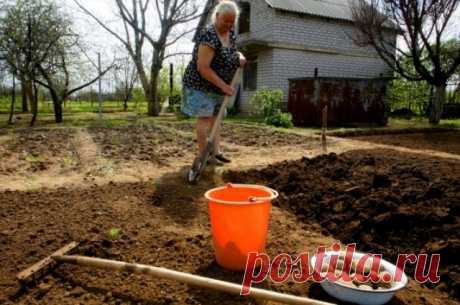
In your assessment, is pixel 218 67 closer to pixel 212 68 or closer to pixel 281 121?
pixel 212 68

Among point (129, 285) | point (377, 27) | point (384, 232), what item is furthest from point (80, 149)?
point (377, 27)

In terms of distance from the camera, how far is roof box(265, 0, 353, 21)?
13250 mm

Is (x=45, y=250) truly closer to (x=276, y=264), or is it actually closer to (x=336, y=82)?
(x=276, y=264)

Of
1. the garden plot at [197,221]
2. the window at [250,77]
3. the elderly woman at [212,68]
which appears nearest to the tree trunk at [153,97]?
the window at [250,77]

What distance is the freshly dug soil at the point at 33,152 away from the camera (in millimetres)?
4004

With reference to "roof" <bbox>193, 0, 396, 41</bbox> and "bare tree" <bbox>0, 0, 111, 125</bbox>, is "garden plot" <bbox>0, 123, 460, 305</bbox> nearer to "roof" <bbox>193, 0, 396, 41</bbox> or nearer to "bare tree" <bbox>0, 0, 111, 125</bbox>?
"bare tree" <bbox>0, 0, 111, 125</bbox>

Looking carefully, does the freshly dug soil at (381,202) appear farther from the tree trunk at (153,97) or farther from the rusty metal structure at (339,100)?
the tree trunk at (153,97)

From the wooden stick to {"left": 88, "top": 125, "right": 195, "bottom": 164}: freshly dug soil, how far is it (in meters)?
2.54

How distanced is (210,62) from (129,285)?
2146 mm

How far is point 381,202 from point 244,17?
1523 cm

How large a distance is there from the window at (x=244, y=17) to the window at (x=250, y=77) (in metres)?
2.18

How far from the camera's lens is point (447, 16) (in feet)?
31.8

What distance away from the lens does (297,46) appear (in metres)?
13.5

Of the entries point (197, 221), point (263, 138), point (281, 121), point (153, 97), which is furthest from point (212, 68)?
point (153, 97)
